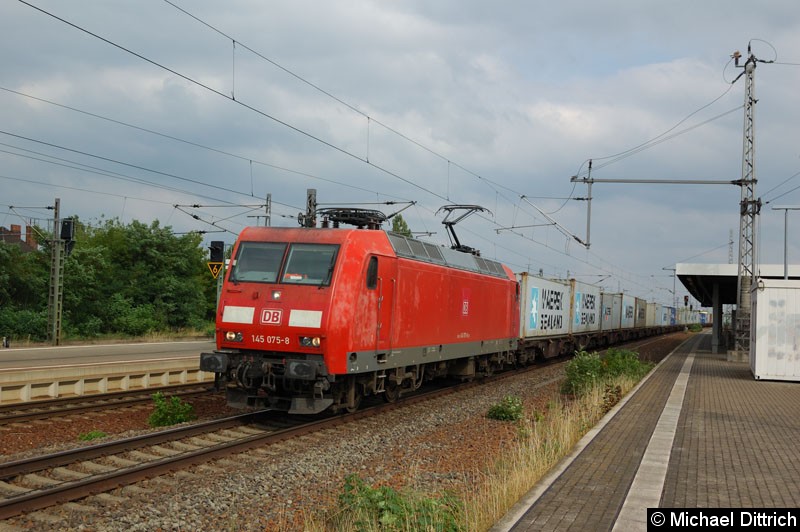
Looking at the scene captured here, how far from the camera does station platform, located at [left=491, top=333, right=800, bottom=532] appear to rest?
6.39 m

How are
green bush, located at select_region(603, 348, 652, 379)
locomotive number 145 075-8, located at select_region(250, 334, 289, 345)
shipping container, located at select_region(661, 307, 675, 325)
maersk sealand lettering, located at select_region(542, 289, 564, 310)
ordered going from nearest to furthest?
locomotive number 145 075-8, located at select_region(250, 334, 289, 345), green bush, located at select_region(603, 348, 652, 379), maersk sealand lettering, located at select_region(542, 289, 564, 310), shipping container, located at select_region(661, 307, 675, 325)

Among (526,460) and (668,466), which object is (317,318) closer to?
(526,460)

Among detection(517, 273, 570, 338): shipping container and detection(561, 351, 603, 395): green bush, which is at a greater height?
detection(517, 273, 570, 338): shipping container

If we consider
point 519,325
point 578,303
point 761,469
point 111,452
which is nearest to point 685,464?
point 761,469

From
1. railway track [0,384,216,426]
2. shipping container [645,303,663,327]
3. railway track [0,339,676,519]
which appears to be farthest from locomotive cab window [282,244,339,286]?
shipping container [645,303,663,327]

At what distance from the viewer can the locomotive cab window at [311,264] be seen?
11477mm

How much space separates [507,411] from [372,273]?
3944 millimetres

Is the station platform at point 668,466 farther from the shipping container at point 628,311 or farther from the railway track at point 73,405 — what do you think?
the shipping container at point 628,311

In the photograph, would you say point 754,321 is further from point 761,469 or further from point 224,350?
point 224,350

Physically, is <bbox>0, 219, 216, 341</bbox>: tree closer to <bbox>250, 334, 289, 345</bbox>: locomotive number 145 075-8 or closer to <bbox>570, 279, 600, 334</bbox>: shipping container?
<bbox>570, 279, 600, 334</bbox>: shipping container

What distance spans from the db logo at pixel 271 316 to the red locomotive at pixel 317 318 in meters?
0.02

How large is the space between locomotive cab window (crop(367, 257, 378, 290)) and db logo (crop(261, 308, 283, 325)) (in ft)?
5.21

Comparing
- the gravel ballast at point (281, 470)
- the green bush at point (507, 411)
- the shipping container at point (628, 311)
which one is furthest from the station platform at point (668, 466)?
the shipping container at point (628, 311)

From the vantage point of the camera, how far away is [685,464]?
27.6ft
